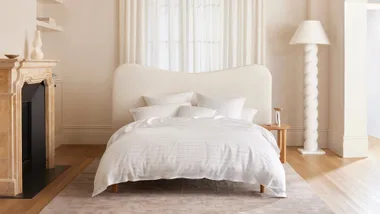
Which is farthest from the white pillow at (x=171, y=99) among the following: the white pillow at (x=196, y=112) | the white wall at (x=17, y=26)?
the white wall at (x=17, y=26)

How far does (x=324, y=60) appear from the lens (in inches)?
279

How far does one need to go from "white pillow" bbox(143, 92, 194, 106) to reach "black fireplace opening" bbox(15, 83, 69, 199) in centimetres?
122

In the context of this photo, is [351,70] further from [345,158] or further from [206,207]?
[206,207]

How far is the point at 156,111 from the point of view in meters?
5.79

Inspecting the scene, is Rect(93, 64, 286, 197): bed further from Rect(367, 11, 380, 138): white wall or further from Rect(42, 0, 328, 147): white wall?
Rect(367, 11, 380, 138): white wall

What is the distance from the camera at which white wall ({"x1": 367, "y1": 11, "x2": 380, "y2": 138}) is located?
27.4ft

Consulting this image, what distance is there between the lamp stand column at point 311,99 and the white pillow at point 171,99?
1.51 meters

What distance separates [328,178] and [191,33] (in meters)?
2.84

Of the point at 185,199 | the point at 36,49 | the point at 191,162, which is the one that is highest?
the point at 36,49

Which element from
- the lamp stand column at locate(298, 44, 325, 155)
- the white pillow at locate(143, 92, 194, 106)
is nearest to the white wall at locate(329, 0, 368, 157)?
the lamp stand column at locate(298, 44, 325, 155)

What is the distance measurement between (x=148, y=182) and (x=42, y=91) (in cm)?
151

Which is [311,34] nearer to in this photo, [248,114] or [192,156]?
[248,114]

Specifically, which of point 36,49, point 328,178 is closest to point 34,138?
point 36,49

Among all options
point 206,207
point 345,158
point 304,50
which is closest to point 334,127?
point 345,158
